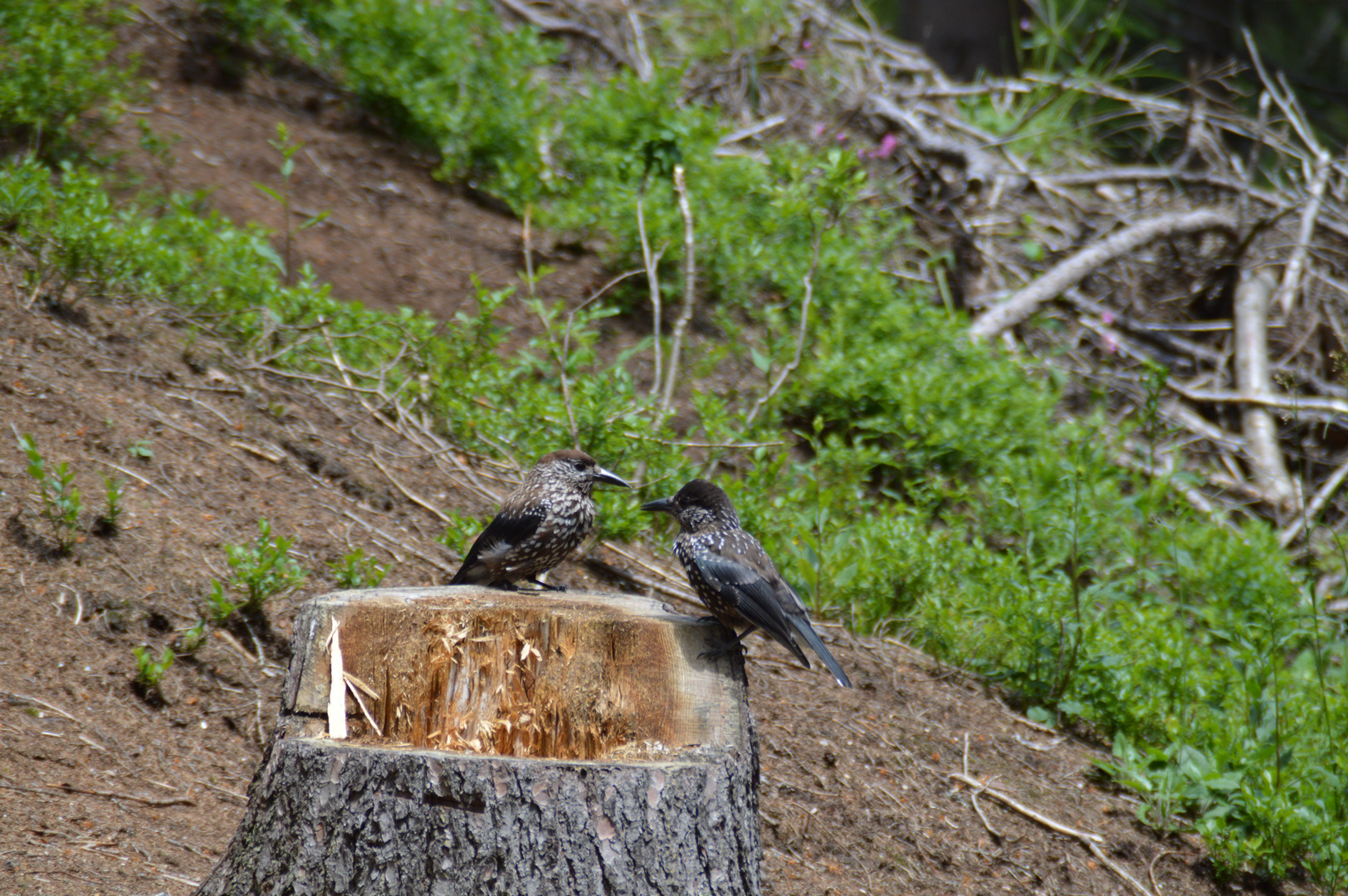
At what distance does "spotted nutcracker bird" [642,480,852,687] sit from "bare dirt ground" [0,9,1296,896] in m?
0.85

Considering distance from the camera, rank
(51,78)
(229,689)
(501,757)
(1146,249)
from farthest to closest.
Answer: (1146,249), (51,78), (229,689), (501,757)

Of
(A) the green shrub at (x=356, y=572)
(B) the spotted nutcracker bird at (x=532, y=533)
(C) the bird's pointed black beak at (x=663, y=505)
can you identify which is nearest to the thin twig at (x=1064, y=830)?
(C) the bird's pointed black beak at (x=663, y=505)

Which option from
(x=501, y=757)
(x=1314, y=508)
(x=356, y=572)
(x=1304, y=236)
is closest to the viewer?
(x=501, y=757)

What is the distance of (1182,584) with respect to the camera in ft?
17.5

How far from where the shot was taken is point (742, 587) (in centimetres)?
299

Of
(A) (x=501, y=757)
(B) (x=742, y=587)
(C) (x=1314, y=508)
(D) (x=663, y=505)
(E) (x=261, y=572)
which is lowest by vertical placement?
(C) (x=1314, y=508)

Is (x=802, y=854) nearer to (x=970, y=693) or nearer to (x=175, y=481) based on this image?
(x=970, y=693)

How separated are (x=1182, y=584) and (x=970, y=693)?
5.63 feet

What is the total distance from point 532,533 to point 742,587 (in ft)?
3.05

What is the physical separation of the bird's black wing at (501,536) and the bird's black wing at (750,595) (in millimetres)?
777

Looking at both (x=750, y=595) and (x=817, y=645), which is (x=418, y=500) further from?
(x=817, y=645)

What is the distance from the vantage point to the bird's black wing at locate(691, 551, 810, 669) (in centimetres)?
298

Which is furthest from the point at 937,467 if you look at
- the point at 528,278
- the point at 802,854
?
the point at 802,854

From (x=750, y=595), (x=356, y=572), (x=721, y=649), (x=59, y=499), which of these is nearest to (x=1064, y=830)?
(x=750, y=595)
